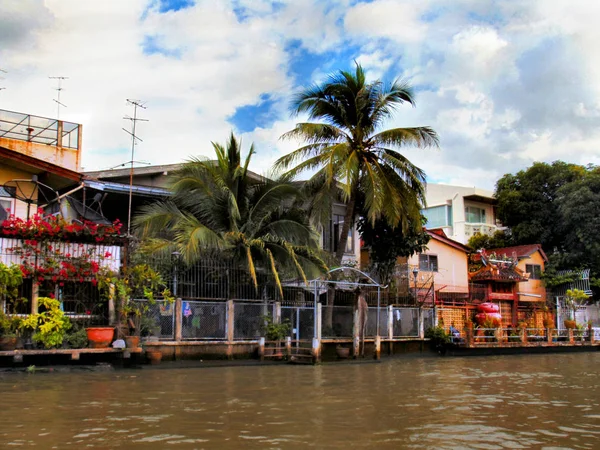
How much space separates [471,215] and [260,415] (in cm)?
3861

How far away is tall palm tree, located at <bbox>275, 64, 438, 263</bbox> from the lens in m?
23.9

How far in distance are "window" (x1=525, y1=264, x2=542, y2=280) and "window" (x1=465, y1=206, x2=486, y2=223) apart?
7937mm

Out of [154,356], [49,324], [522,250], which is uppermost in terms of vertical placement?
[522,250]

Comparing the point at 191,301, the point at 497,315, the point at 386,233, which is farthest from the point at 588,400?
the point at 497,315

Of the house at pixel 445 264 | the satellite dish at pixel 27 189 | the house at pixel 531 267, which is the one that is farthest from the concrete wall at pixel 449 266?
the satellite dish at pixel 27 189

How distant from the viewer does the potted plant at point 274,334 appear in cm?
2023

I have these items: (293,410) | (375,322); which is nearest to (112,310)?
(293,410)

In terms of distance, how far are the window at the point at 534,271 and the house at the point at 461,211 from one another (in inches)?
255

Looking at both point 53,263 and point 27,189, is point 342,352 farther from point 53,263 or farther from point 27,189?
point 27,189

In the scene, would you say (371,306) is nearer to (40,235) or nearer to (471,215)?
(40,235)

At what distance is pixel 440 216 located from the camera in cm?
4600

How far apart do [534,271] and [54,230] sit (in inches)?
1200

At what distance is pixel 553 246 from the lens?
40.7 metres

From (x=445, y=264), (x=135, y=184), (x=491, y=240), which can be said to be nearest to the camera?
(x=135, y=184)
